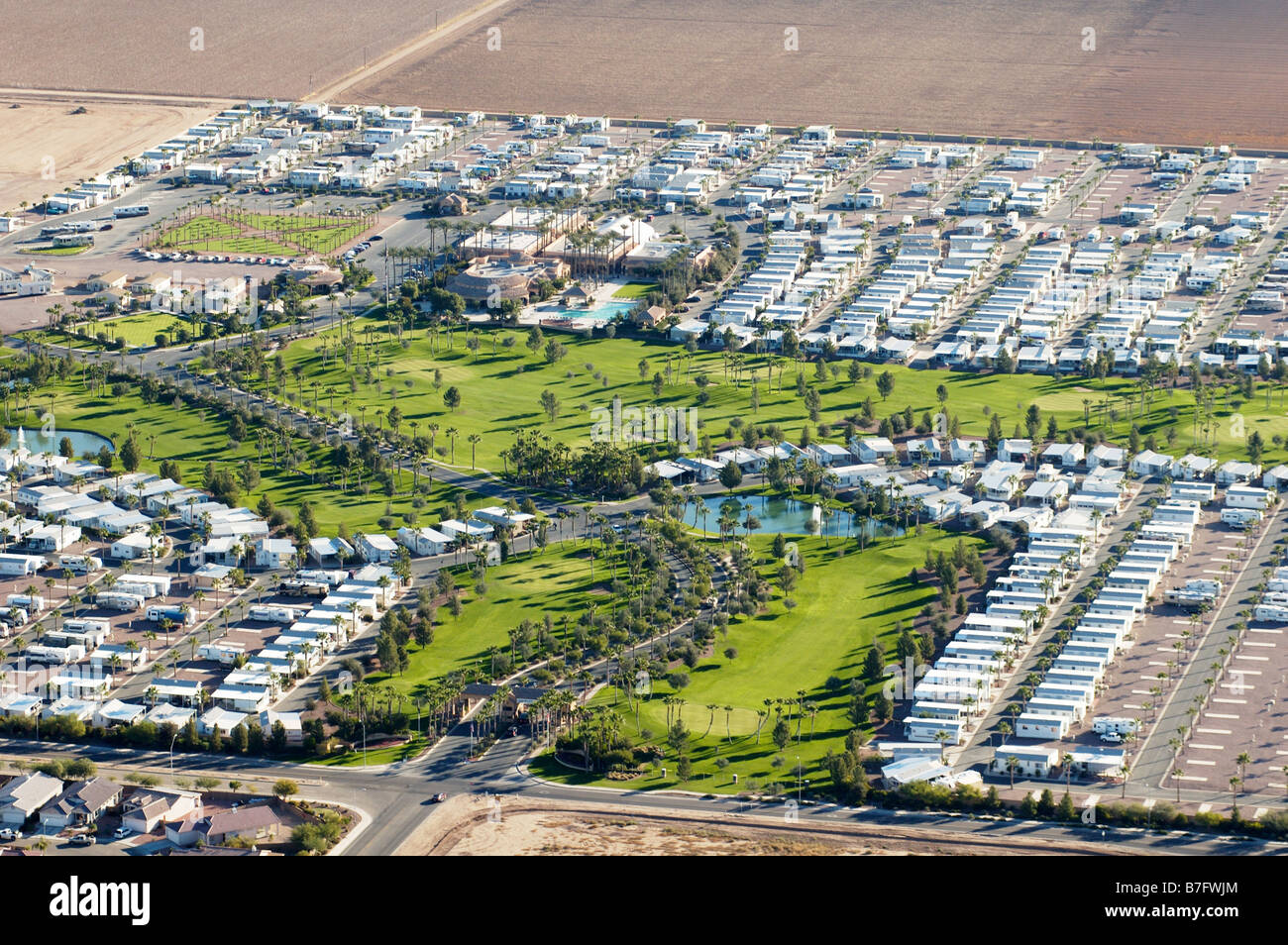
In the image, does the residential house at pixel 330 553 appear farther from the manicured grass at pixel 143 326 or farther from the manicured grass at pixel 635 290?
the manicured grass at pixel 635 290

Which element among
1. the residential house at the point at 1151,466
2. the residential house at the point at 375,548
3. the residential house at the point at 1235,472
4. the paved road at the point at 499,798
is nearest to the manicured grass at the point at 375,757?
the paved road at the point at 499,798

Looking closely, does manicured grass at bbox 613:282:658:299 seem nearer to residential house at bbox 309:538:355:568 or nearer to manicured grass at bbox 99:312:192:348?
manicured grass at bbox 99:312:192:348

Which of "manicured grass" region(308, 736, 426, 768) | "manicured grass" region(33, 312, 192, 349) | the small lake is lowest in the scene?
"manicured grass" region(308, 736, 426, 768)

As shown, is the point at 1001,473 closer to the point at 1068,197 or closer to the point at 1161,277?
the point at 1161,277

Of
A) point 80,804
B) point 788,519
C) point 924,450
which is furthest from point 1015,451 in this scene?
point 80,804

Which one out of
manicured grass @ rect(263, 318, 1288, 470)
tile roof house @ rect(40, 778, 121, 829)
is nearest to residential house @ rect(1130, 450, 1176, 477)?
manicured grass @ rect(263, 318, 1288, 470)

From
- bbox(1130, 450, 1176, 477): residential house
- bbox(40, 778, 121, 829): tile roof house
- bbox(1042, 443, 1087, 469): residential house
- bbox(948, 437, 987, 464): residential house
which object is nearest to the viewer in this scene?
bbox(40, 778, 121, 829): tile roof house
